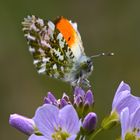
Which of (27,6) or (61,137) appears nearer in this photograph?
(61,137)

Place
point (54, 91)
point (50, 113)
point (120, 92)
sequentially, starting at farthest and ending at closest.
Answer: point (54, 91), point (120, 92), point (50, 113)

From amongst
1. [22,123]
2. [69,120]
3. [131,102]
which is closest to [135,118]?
[131,102]

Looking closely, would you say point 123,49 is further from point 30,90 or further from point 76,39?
point 76,39

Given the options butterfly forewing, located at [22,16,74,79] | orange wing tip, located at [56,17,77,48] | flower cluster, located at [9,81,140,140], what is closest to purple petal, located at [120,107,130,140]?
flower cluster, located at [9,81,140,140]

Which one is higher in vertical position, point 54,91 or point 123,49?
point 123,49

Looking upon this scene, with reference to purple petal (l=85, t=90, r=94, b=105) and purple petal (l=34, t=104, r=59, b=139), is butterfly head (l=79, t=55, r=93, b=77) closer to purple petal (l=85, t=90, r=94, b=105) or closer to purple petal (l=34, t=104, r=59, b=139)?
purple petal (l=85, t=90, r=94, b=105)

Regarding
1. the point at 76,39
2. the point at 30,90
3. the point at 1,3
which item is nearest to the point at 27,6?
the point at 1,3

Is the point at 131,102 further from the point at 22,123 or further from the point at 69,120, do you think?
the point at 22,123
